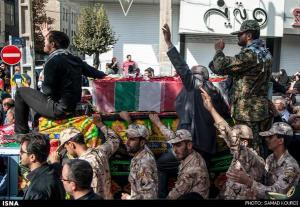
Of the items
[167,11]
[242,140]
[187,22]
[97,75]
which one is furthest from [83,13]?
[242,140]

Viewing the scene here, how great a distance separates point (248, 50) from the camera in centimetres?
549

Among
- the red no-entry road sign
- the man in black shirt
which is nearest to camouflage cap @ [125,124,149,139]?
the man in black shirt

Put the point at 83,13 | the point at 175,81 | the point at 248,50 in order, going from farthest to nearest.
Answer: the point at 83,13 < the point at 175,81 < the point at 248,50

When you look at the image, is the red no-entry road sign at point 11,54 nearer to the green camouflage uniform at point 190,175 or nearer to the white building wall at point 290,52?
the green camouflage uniform at point 190,175

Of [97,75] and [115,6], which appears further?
[115,6]

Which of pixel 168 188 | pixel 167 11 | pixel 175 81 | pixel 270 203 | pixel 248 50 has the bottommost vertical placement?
pixel 168 188

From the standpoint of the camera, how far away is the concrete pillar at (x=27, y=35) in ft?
44.4

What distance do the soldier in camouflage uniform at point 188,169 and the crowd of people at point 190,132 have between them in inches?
0.4

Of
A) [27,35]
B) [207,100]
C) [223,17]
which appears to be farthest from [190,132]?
[223,17]

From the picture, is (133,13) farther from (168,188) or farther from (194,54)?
(168,188)

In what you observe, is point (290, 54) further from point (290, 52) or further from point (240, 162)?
point (240, 162)

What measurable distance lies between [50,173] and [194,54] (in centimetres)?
2173

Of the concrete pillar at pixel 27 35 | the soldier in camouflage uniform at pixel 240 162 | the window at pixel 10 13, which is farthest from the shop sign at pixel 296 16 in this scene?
the window at pixel 10 13

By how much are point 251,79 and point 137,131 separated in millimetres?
1428
